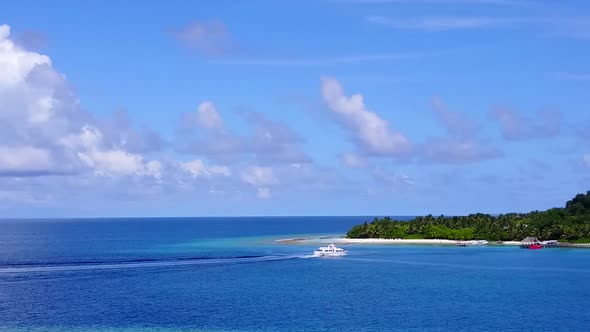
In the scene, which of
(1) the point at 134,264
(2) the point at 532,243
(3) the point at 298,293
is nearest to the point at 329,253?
(1) the point at 134,264

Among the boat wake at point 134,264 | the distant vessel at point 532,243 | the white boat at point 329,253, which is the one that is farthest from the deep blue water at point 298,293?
the distant vessel at point 532,243

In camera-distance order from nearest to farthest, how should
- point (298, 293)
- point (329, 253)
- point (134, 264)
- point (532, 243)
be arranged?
point (298, 293)
point (134, 264)
point (329, 253)
point (532, 243)

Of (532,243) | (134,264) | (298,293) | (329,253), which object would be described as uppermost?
(532,243)

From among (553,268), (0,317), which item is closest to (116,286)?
(0,317)

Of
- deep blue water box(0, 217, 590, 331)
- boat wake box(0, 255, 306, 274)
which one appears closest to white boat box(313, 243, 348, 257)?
boat wake box(0, 255, 306, 274)

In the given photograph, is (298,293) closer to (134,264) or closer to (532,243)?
(134,264)

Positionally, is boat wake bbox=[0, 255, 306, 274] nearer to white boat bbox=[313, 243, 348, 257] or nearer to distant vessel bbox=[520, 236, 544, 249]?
white boat bbox=[313, 243, 348, 257]
